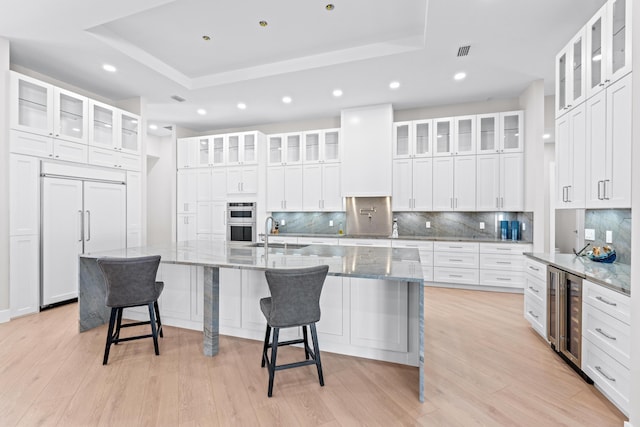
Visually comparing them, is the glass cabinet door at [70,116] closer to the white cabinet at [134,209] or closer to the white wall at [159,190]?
the white cabinet at [134,209]

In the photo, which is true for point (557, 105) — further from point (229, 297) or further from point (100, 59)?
point (100, 59)

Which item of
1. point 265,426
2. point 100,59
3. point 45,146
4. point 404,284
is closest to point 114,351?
point 265,426

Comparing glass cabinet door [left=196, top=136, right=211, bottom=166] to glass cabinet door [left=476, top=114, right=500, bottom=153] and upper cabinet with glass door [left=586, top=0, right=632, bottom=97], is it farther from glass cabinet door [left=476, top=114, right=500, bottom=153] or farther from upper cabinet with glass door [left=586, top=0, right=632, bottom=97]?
upper cabinet with glass door [left=586, top=0, right=632, bottom=97]

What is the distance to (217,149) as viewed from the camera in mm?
6133

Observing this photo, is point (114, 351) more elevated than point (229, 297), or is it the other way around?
point (229, 297)

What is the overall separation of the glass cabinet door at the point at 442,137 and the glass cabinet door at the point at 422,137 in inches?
4.5

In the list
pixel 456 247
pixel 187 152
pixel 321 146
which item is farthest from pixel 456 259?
pixel 187 152

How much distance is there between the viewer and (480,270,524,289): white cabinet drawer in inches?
177

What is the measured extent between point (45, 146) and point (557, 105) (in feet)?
19.6

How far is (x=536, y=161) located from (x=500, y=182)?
0.56m

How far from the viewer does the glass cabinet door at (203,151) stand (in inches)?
245

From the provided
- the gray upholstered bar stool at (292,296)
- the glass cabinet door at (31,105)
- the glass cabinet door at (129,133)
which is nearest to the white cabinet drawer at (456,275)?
the gray upholstered bar stool at (292,296)

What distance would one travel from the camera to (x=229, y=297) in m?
2.92

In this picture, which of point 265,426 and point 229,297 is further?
point 229,297
